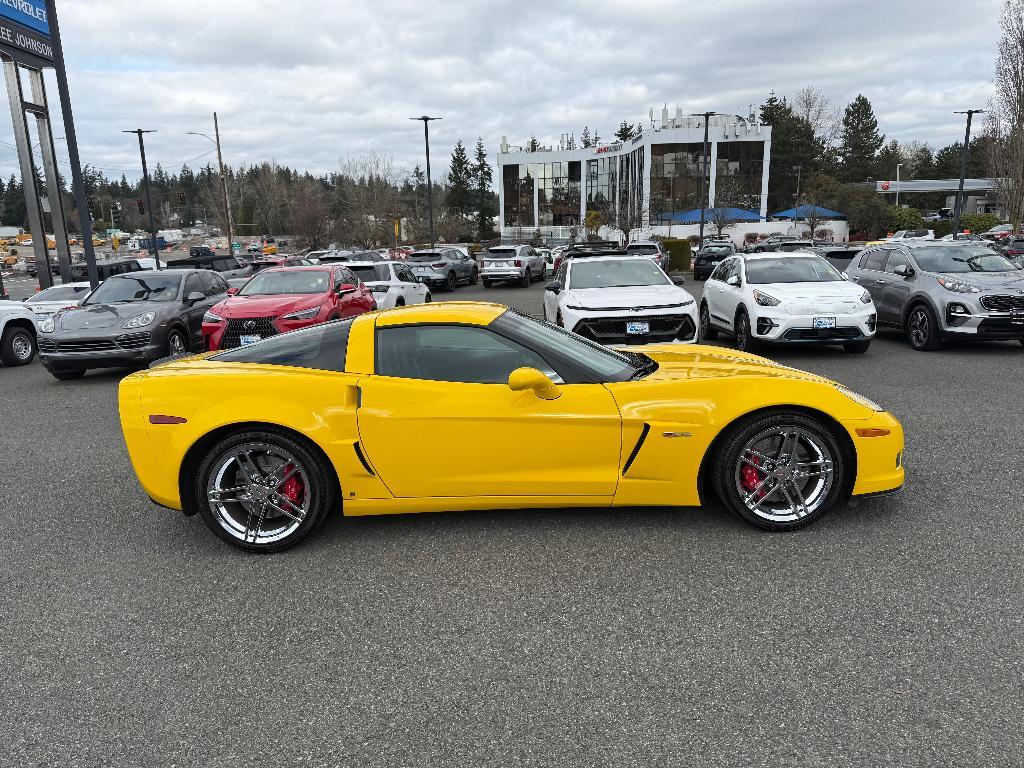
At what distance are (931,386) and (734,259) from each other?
4.71 meters

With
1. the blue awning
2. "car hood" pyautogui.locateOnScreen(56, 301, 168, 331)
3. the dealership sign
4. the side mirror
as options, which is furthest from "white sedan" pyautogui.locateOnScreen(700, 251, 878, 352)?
the blue awning

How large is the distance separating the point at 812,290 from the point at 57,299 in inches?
585

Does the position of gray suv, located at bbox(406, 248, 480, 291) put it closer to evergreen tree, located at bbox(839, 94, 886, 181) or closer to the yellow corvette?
the yellow corvette

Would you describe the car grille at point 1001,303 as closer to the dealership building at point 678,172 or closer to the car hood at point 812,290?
the car hood at point 812,290

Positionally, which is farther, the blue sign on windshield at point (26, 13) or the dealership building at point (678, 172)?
the dealership building at point (678, 172)

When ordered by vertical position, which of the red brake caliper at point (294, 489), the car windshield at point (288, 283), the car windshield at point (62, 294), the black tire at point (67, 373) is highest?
the car windshield at point (288, 283)

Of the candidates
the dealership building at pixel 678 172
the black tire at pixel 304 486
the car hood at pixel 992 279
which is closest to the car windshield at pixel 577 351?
the black tire at pixel 304 486

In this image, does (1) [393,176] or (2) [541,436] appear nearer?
(2) [541,436]

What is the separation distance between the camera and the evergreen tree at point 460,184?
106 meters


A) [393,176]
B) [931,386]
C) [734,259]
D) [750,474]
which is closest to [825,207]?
[393,176]

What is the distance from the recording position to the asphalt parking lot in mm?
2529

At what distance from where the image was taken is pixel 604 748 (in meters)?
2.47

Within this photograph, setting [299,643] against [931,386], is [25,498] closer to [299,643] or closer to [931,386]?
[299,643]

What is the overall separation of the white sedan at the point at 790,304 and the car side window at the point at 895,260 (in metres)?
1.39
